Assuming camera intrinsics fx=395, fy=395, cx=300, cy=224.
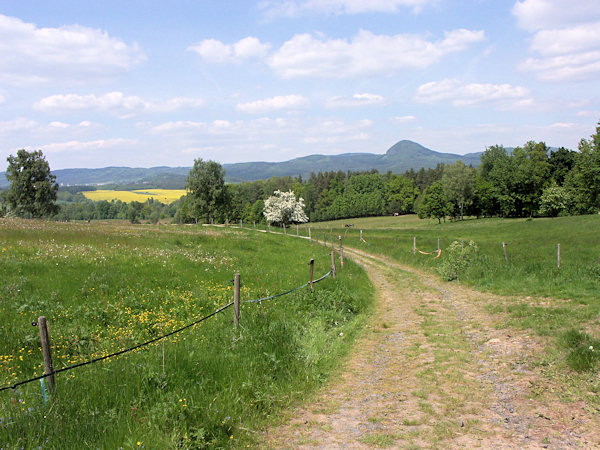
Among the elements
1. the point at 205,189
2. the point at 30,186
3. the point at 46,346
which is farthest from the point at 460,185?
the point at 46,346

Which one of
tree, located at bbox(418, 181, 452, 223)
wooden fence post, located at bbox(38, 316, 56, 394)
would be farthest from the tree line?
wooden fence post, located at bbox(38, 316, 56, 394)

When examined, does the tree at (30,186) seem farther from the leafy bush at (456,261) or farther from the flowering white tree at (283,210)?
the leafy bush at (456,261)

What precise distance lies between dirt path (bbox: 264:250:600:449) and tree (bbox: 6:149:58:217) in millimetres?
72320

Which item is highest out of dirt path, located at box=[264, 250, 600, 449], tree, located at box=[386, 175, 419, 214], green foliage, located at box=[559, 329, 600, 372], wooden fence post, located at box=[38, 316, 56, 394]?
tree, located at box=[386, 175, 419, 214]

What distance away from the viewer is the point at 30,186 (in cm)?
6625

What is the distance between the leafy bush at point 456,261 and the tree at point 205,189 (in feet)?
220

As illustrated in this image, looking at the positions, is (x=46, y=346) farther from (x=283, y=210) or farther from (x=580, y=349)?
(x=283, y=210)

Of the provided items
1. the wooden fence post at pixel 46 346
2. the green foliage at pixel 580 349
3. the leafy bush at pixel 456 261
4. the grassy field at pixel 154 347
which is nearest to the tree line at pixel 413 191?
the leafy bush at pixel 456 261

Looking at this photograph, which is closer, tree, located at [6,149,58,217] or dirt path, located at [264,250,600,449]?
dirt path, located at [264,250,600,449]

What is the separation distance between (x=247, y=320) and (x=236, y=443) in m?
4.24

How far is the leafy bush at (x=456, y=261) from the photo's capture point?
2056 centimetres

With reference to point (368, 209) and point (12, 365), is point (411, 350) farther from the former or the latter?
point (368, 209)

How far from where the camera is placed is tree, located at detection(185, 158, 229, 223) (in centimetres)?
8300

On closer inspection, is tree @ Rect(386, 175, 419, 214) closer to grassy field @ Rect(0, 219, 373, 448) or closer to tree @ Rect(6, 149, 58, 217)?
tree @ Rect(6, 149, 58, 217)
